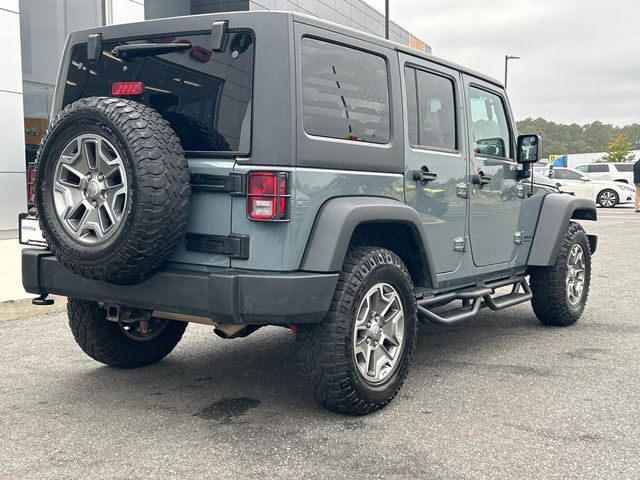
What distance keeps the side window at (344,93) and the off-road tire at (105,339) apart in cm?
186

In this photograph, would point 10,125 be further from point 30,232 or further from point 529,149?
point 529,149

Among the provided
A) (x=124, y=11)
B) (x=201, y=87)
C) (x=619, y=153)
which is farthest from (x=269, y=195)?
(x=619, y=153)

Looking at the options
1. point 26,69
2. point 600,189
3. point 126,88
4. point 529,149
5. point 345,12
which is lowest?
point 600,189

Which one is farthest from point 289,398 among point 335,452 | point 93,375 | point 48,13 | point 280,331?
point 48,13

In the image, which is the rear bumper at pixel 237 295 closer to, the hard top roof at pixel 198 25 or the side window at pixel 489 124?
the hard top roof at pixel 198 25

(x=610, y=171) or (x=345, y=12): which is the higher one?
(x=345, y=12)

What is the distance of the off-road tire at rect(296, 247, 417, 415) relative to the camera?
353 cm

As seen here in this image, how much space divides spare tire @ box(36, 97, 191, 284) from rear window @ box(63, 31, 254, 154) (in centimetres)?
20

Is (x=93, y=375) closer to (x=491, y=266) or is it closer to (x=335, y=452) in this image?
(x=335, y=452)

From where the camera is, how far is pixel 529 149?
18.4ft

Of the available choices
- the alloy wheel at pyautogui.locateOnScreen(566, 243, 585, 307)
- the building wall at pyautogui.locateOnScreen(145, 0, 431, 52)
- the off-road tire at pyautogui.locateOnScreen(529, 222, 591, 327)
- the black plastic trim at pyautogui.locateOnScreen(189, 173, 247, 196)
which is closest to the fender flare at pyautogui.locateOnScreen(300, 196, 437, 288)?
the black plastic trim at pyautogui.locateOnScreen(189, 173, 247, 196)

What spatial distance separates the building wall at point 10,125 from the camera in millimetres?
12750

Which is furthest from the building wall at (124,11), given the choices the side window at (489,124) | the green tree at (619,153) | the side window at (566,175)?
the green tree at (619,153)

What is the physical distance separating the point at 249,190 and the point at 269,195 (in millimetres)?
111
